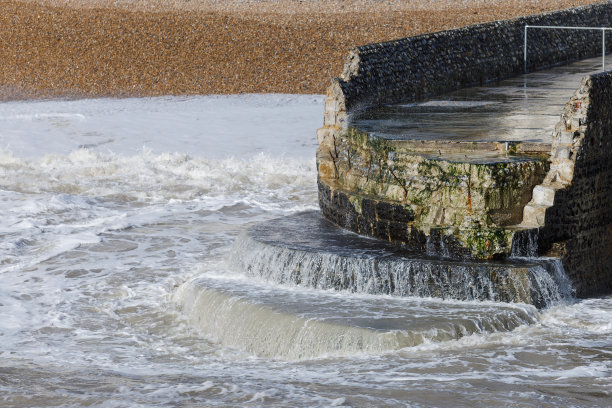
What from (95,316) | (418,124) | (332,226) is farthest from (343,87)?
(95,316)

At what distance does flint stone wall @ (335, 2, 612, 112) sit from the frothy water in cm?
280

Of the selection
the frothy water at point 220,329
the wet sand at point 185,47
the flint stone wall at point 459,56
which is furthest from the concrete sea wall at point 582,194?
the wet sand at point 185,47

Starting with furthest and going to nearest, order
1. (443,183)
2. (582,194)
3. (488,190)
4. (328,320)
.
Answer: (582,194) < (443,183) < (488,190) < (328,320)

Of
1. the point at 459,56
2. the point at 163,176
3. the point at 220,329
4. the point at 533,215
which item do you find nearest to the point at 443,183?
the point at 533,215

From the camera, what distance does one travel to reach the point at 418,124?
42.1 feet

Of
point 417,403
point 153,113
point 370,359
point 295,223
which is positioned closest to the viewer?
point 417,403

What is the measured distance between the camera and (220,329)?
10.4 metres

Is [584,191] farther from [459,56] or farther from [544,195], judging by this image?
[459,56]

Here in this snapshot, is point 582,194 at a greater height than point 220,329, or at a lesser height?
greater

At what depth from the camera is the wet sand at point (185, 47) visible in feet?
85.4

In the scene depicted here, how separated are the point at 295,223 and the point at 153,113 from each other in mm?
12224

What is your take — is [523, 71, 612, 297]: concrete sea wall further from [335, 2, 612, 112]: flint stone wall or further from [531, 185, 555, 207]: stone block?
[335, 2, 612, 112]: flint stone wall

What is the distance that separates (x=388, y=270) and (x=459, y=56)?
6434mm

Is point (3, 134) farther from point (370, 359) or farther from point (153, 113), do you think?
point (370, 359)
